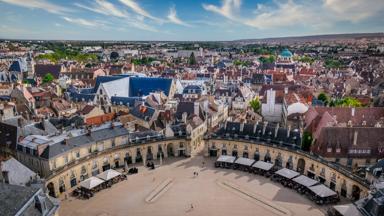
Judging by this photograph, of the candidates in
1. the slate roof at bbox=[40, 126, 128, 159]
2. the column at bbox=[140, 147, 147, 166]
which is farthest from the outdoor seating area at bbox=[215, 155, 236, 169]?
the slate roof at bbox=[40, 126, 128, 159]

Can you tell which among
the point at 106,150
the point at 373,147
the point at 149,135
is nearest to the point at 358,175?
the point at 373,147

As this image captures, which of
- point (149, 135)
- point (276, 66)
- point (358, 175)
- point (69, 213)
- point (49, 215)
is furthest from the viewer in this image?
point (276, 66)

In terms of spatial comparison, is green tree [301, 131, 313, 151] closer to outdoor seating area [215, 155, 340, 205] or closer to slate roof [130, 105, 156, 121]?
outdoor seating area [215, 155, 340, 205]

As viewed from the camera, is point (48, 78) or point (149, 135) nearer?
point (149, 135)

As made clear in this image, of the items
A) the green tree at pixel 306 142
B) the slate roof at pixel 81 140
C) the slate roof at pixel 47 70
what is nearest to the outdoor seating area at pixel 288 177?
the green tree at pixel 306 142

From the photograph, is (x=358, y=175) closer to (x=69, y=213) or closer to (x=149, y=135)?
(x=149, y=135)

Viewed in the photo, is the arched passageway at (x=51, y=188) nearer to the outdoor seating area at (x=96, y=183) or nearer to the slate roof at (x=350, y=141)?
the outdoor seating area at (x=96, y=183)
